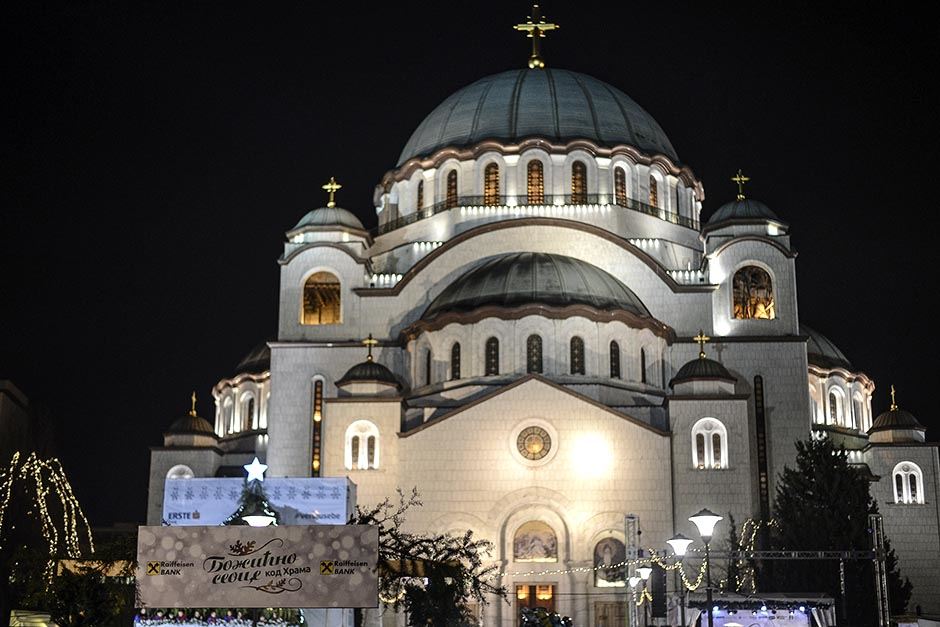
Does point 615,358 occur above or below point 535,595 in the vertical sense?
above

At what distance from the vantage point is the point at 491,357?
41969mm

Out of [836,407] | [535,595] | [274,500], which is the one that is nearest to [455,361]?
[535,595]

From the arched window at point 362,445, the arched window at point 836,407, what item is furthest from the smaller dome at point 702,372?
the arched window at point 836,407

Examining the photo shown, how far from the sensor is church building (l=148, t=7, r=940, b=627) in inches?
1542

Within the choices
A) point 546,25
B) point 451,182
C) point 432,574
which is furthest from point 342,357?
point 432,574

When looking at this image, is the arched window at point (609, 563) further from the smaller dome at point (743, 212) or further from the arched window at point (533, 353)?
the smaller dome at point (743, 212)

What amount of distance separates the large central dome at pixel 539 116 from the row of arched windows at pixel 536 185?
3.50 feet

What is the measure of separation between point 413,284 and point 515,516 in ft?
33.4

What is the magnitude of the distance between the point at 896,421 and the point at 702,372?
11.5 m

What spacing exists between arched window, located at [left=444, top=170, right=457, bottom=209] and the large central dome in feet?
3.68

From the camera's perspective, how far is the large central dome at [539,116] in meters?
49.6

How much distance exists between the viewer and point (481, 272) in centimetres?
4394

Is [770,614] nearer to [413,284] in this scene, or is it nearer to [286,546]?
[286,546]

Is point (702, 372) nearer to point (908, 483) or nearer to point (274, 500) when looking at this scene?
point (908, 483)
